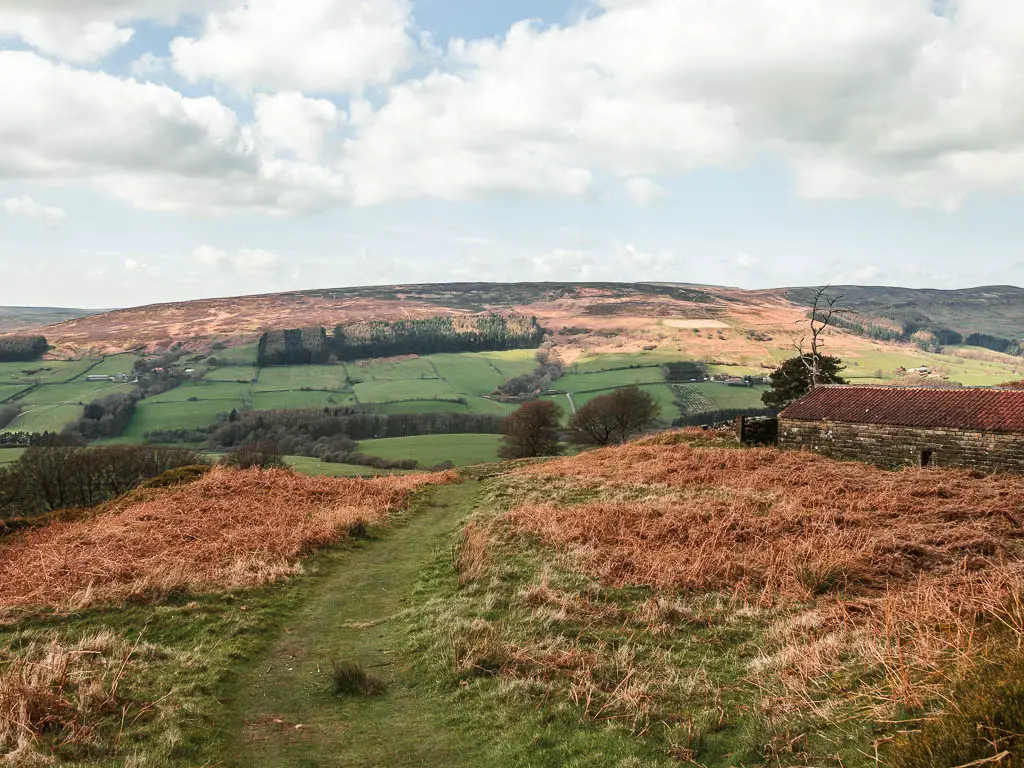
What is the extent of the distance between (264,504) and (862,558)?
60.8 ft

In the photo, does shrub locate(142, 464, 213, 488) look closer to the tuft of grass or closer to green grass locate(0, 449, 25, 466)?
the tuft of grass

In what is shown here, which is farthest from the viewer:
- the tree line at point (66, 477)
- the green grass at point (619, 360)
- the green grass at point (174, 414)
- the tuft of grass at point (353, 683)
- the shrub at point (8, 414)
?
the green grass at point (619, 360)

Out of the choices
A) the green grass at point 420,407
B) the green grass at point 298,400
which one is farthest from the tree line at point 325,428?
the green grass at point 298,400

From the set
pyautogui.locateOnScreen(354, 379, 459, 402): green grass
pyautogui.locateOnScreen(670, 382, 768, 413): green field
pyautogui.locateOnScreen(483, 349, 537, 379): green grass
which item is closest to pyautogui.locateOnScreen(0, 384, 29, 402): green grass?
pyautogui.locateOnScreen(354, 379, 459, 402): green grass

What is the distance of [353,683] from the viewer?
9.06 m

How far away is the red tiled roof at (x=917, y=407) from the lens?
2811 cm

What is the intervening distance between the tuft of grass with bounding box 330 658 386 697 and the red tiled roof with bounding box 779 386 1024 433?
29568 mm

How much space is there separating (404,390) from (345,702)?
119005mm

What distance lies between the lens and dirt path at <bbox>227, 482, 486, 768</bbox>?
737cm

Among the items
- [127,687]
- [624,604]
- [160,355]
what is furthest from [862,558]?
[160,355]

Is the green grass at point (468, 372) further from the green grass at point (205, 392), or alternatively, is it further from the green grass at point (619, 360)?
the green grass at point (205, 392)

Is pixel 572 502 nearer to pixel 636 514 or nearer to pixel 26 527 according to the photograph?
pixel 636 514

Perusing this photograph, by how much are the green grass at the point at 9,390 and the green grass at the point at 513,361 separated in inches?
3870

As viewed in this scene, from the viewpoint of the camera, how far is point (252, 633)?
36.9 ft
